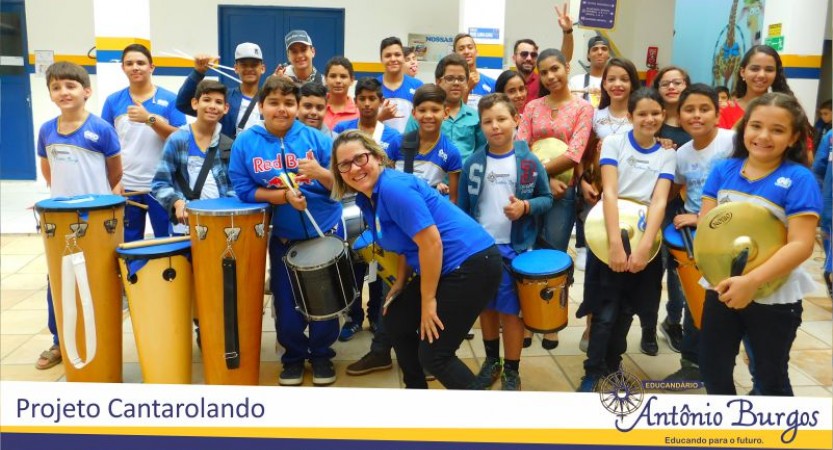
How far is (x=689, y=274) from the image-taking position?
8.55ft

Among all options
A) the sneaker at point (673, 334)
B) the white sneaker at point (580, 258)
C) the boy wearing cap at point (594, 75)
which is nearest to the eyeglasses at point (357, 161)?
the sneaker at point (673, 334)

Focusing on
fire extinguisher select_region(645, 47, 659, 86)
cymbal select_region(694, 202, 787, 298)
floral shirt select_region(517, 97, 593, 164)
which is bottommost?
cymbal select_region(694, 202, 787, 298)

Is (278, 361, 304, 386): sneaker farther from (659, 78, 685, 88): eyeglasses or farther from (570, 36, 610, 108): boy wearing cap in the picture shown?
(570, 36, 610, 108): boy wearing cap

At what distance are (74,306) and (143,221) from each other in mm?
953

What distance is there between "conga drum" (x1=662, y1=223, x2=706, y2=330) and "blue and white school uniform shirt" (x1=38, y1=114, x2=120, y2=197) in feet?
8.67

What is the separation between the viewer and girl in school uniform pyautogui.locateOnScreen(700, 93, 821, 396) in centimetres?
202

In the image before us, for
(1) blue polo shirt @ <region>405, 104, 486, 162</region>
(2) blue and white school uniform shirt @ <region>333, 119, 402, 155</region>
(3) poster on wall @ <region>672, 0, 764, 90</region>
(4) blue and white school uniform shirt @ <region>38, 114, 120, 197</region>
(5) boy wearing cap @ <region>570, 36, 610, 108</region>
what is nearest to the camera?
(4) blue and white school uniform shirt @ <region>38, 114, 120, 197</region>

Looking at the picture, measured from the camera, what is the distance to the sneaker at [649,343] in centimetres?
343

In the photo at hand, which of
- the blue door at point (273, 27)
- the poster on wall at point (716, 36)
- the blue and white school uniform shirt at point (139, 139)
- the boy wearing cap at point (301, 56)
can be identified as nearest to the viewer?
the blue and white school uniform shirt at point (139, 139)

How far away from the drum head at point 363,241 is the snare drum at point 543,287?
27.3 inches

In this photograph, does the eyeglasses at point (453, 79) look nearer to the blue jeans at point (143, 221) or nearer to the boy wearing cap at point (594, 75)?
the boy wearing cap at point (594, 75)

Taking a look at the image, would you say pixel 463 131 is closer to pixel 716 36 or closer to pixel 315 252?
pixel 315 252

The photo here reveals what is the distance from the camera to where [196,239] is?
2625mm

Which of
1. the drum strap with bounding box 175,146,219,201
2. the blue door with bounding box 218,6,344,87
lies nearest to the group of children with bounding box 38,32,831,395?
the drum strap with bounding box 175,146,219,201
